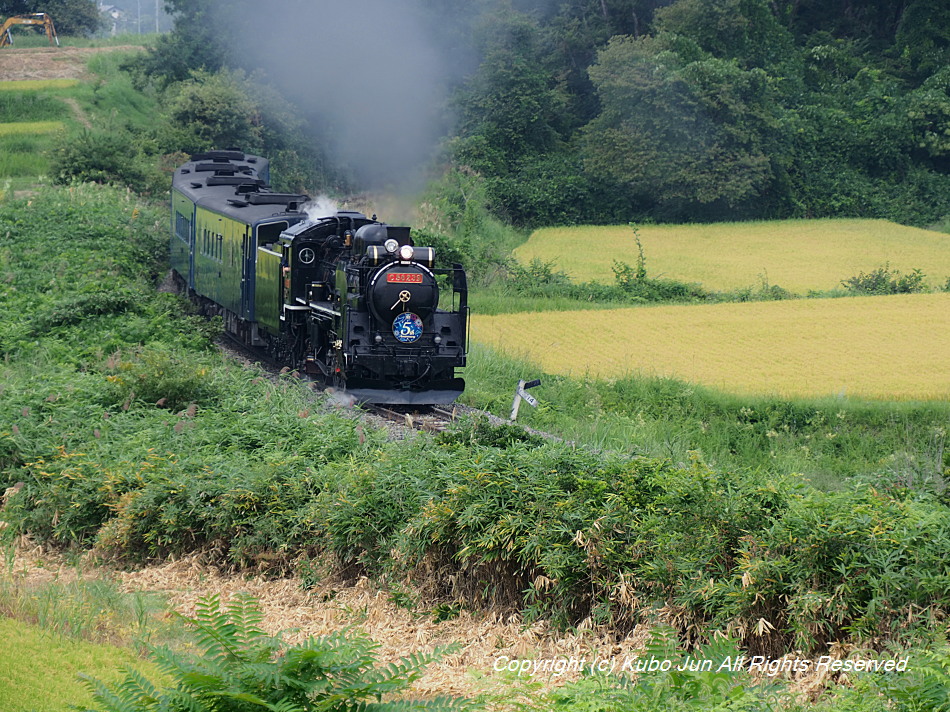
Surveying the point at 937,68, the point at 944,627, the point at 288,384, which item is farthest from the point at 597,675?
the point at 937,68

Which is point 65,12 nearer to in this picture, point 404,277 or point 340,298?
point 340,298

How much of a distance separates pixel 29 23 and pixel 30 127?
1923 cm

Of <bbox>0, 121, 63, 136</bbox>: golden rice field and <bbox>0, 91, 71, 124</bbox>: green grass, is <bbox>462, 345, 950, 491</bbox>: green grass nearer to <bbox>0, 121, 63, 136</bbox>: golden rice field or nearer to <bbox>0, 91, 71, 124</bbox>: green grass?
<bbox>0, 121, 63, 136</bbox>: golden rice field

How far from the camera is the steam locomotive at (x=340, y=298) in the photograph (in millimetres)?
16734

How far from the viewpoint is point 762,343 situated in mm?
27719

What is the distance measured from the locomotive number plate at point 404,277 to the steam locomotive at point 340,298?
15 mm

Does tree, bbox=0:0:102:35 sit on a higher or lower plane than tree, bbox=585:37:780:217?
higher

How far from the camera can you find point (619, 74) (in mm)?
48094

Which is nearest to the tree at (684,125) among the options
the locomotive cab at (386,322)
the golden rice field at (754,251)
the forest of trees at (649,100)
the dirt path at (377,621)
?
A: the forest of trees at (649,100)

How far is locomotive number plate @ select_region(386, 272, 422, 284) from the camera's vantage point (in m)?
16.6

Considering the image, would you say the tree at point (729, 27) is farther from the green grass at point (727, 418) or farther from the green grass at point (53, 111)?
the green grass at point (727, 418)

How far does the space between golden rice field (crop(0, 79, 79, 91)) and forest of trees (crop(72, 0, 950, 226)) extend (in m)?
3.57

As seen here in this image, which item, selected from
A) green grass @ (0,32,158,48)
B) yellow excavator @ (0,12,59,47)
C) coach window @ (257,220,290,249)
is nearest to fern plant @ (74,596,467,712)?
coach window @ (257,220,290,249)

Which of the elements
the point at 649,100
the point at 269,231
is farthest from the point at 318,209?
the point at 649,100
